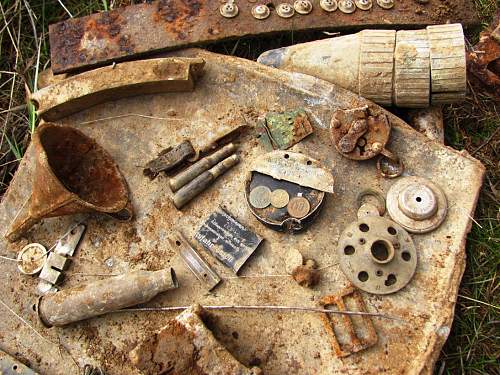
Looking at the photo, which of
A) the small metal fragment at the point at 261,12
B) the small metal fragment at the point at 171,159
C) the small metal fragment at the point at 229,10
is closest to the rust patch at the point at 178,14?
the small metal fragment at the point at 229,10

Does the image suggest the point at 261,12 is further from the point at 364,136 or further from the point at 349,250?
the point at 349,250

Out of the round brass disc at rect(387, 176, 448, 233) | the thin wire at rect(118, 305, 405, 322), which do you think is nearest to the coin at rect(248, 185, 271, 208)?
the thin wire at rect(118, 305, 405, 322)

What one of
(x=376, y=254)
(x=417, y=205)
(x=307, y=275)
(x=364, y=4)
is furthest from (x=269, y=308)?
(x=364, y=4)

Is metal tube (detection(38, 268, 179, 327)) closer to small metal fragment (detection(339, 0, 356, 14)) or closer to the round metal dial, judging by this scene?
the round metal dial

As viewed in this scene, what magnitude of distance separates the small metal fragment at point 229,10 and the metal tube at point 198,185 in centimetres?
96

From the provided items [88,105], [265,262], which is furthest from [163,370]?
[88,105]

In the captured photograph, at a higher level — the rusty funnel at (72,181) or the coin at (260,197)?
the rusty funnel at (72,181)

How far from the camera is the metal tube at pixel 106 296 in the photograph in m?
2.68

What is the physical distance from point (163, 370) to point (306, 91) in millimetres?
1617

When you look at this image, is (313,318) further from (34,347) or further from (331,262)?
(34,347)

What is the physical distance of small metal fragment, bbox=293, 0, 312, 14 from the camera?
3289 mm

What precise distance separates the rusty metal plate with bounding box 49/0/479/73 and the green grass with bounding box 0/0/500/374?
0.43 ft

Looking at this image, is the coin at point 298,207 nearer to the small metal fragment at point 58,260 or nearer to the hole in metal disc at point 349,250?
the hole in metal disc at point 349,250

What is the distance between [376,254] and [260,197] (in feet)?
2.13
